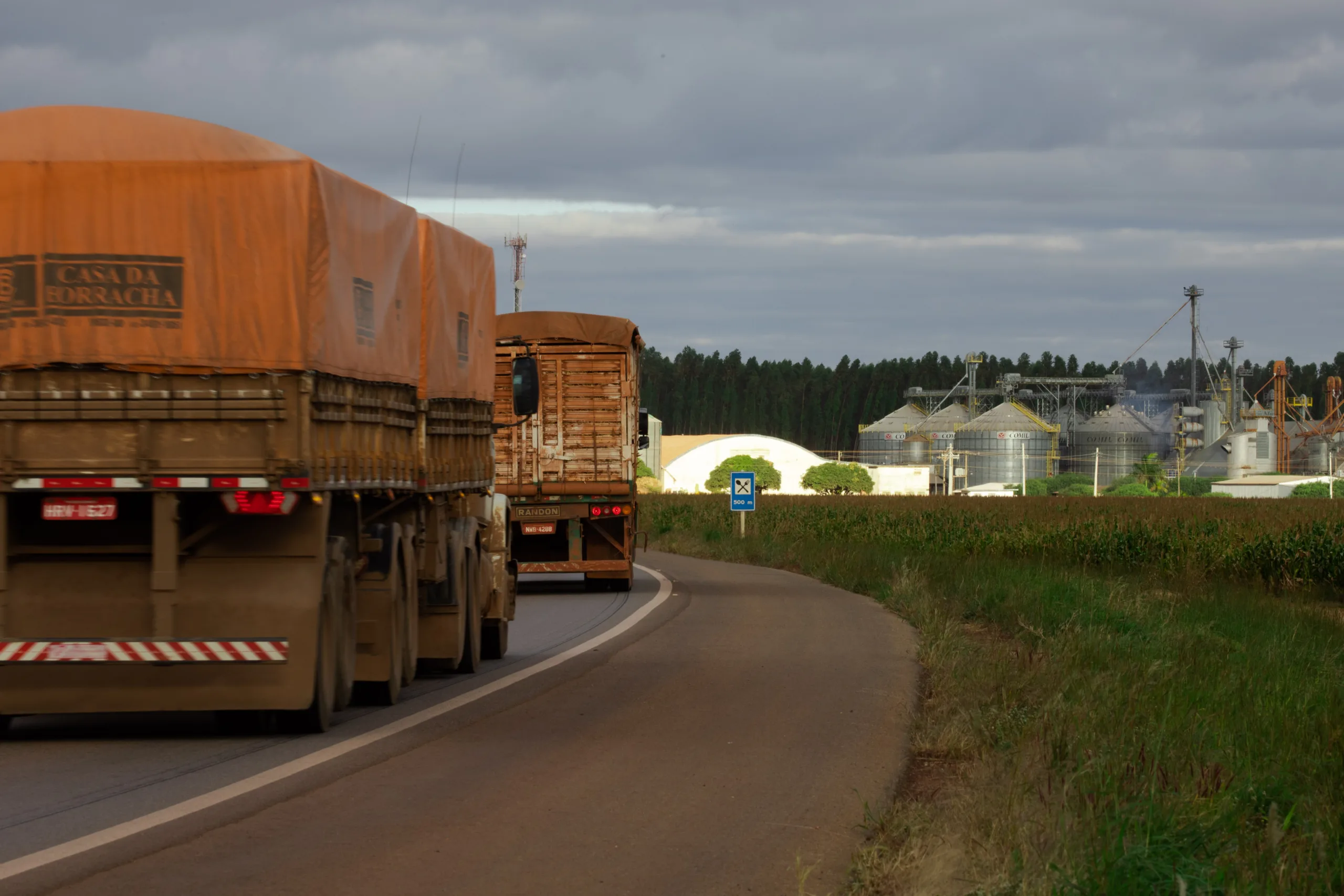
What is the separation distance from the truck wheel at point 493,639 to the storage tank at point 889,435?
132377 millimetres

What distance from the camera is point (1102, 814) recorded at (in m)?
6.13

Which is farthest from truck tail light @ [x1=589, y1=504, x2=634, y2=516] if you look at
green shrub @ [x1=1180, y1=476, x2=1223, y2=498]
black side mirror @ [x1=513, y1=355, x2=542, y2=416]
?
green shrub @ [x1=1180, y1=476, x2=1223, y2=498]

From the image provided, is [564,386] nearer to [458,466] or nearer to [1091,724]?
[458,466]

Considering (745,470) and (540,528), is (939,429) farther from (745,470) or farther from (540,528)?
(540,528)

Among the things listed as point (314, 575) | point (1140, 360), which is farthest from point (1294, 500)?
point (1140, 360)

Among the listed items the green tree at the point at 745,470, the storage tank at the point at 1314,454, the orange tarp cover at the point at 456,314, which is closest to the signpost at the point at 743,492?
the orange tarp cover at the point at 456,314

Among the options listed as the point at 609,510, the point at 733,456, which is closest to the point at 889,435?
the point at 733,456

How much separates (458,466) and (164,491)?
466 cm

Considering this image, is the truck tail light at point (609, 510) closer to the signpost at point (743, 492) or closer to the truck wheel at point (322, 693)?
the signpost at point (743, 492)

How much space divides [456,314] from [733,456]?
113m

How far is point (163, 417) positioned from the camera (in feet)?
29.0

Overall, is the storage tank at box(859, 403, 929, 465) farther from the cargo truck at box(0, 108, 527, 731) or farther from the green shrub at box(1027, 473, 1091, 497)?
the cargo truck at box(0, 108, 527, 731)

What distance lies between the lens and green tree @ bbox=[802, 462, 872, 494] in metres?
121

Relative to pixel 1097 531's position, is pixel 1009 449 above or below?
above
